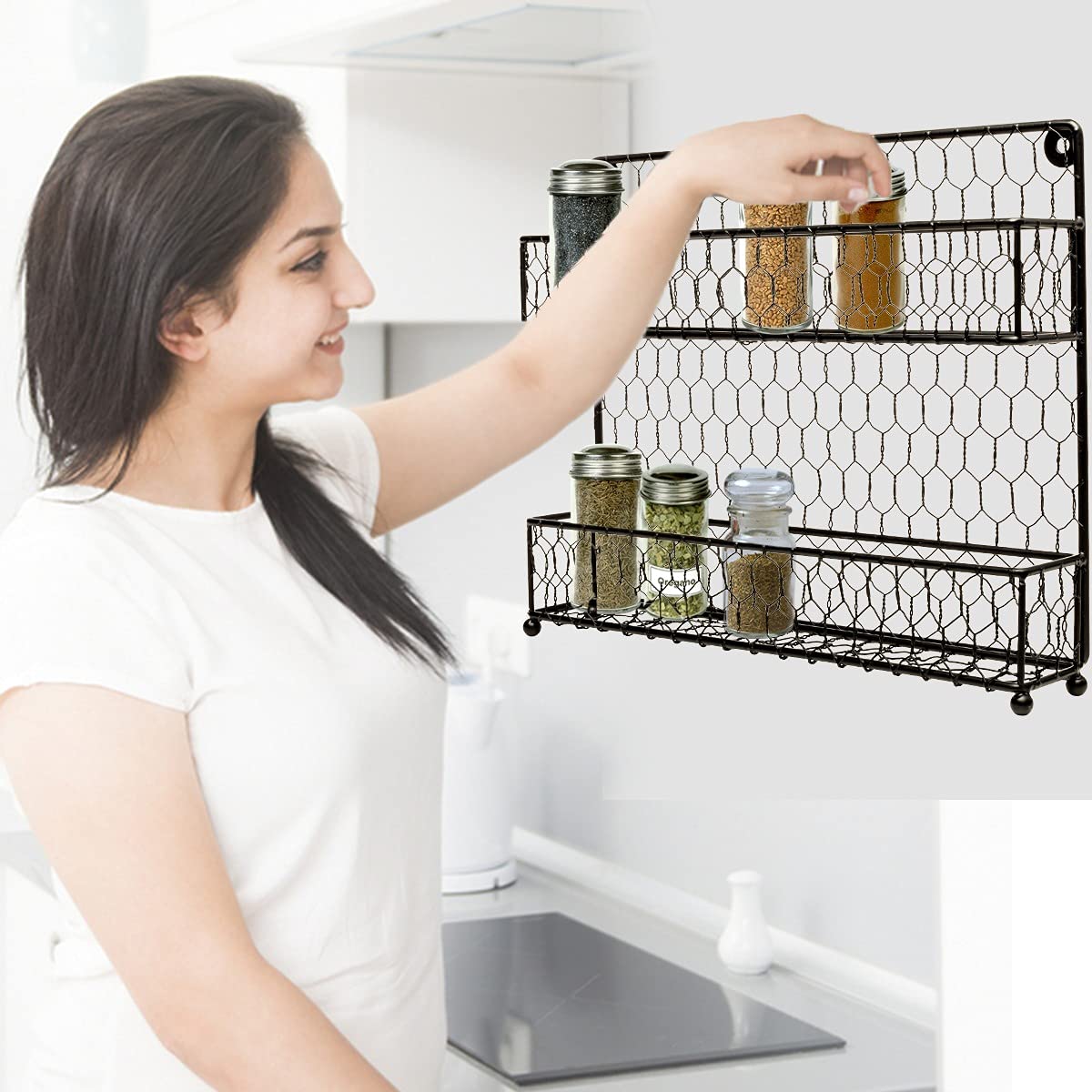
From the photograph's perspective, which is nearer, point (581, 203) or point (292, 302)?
point (292, 302)

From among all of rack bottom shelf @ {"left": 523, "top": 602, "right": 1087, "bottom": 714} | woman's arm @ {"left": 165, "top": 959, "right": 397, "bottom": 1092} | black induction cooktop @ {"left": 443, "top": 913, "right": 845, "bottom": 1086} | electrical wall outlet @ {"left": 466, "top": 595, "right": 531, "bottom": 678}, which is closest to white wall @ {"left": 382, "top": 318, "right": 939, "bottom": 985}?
electrical wall outlet @ {"left": 466, "top": 595, "right": 531, "bottom": 678}

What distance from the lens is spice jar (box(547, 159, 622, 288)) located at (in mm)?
1313

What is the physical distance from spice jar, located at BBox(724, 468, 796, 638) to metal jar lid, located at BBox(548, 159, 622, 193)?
247 millimetres

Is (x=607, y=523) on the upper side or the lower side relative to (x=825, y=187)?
lower

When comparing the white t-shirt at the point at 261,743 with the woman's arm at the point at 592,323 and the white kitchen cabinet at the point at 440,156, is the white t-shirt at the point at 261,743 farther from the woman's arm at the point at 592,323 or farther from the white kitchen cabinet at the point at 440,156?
the white kitchen cabinet at the point at 440,156

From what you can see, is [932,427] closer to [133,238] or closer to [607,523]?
[607,523]

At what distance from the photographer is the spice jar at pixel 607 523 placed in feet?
4.38

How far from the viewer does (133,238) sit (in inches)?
43.1

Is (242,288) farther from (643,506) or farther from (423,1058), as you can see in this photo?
(423,1058)

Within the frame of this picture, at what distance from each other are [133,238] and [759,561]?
481 millimetres

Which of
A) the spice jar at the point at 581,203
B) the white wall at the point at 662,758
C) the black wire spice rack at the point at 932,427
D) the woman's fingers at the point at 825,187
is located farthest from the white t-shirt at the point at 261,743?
the white wall at the point at 662,758

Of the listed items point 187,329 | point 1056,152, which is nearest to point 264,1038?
point 187,329

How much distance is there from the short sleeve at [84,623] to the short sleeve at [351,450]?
300 mm

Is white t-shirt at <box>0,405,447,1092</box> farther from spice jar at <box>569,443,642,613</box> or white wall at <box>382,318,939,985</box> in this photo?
white wall at <box>382,318,939,985</box>
